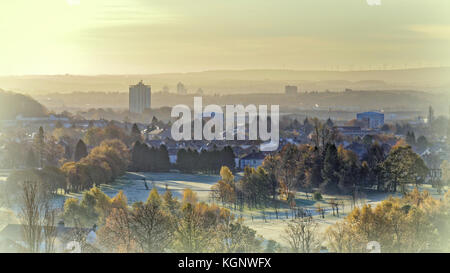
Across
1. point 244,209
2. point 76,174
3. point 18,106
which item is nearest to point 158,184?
point 76,174

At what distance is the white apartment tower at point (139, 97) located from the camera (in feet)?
28.8

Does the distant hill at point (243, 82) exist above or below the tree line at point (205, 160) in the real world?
A: above

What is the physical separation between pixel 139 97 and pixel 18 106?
2048 millimetres

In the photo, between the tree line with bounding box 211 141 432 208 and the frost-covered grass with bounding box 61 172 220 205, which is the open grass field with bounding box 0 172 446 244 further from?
the tree line with bounding box 211 141 432 208

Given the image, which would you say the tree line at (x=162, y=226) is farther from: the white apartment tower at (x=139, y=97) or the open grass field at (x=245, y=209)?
the white apartment tower at (x=139, y=97)

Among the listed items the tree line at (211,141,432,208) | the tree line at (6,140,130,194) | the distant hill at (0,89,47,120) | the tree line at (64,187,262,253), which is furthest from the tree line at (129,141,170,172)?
the tree line at (64,187,262,253)

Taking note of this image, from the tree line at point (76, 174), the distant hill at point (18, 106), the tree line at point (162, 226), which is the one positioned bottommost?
the tree line at point (162, 226)

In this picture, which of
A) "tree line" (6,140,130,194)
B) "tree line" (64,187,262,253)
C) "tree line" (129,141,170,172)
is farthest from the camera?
"tree line" (129,141,170,172)

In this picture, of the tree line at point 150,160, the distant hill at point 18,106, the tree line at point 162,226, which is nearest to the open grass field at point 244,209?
the tree line at point 150,160

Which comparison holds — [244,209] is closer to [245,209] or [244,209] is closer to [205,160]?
[245,209]

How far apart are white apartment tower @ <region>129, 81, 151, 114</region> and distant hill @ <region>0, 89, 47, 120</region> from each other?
5.00 ft

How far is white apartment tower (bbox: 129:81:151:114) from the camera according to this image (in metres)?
8.79

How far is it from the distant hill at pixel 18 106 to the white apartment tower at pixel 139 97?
1523 millimetres

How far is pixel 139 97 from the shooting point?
966 cm
